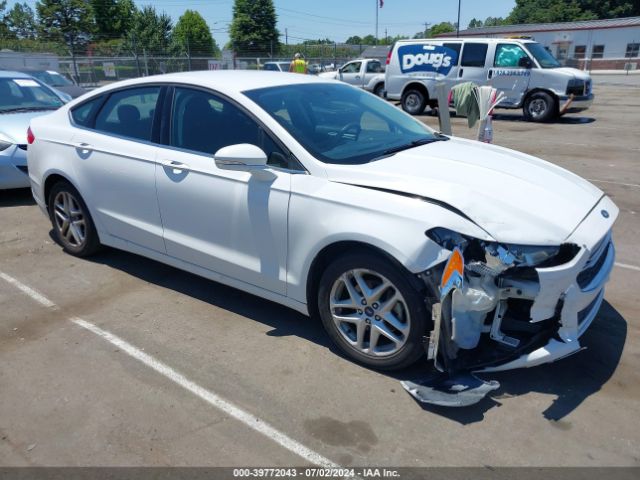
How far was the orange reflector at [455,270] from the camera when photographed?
106 inches

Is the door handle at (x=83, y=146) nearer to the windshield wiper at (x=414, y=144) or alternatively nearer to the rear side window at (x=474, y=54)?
the windshield wiper at (x=414, y=144)

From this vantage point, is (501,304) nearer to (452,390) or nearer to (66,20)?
(452,390)

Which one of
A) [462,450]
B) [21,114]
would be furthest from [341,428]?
[21,114]

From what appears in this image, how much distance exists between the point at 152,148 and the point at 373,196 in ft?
6.41

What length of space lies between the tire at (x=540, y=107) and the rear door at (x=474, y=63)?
1.46 metres

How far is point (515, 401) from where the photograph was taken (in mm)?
2990

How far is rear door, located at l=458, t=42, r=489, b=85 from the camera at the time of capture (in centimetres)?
1540

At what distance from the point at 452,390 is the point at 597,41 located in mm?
60666

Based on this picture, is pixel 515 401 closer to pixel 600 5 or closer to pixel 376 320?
pixel 376 320

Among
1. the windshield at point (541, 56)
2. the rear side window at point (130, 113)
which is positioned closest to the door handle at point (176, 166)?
the rear side window at point (130, 113)

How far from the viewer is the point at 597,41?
53.2 metres

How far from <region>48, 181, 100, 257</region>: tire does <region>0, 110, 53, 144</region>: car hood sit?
2256 mm

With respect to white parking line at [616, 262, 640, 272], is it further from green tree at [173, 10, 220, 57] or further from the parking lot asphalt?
green tree at [173, 10, 220, 57]

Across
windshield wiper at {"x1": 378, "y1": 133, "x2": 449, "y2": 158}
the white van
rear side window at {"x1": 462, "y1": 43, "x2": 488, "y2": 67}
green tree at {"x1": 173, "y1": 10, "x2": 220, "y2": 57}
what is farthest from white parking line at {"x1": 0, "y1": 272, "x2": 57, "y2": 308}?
green tree at {"x1": 173, "y1": 10, "x2": 220, "y2": 57}
